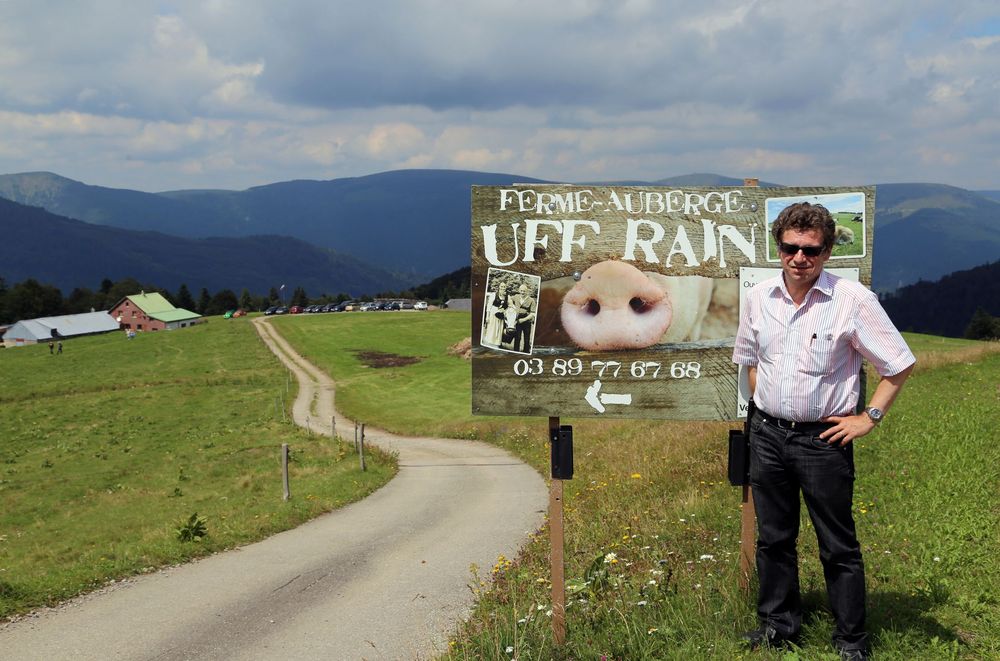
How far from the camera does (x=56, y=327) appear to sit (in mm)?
151500

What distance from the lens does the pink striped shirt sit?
16.7 feet

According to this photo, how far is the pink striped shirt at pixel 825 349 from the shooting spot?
16.7ft

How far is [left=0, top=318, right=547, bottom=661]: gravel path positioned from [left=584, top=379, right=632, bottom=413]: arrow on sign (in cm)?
287

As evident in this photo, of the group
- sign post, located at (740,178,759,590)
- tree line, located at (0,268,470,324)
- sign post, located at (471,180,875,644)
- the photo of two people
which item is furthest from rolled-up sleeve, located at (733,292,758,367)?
tree line, located at (0,268,470,324)

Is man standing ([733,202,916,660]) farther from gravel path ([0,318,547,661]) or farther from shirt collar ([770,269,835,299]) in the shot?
gravel path ([0,318,547,661])

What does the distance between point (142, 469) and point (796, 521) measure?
30047 millimetres

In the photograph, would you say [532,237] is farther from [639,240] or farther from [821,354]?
[821,354]

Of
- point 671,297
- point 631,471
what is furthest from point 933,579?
point 631,471

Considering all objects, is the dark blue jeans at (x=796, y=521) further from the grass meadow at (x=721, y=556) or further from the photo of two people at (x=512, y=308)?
the photo of two people at (x=512, y=308)

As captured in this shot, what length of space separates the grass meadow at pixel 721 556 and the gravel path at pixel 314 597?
841 mm

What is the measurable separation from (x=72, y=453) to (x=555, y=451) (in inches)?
1388

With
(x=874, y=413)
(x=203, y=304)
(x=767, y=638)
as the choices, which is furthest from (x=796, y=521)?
(x=203, y=304)

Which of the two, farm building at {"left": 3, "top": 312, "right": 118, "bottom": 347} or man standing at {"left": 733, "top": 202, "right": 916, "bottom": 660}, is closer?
man standing at {"left": 733, "top": 202, "right": 916, "bottom": 660}

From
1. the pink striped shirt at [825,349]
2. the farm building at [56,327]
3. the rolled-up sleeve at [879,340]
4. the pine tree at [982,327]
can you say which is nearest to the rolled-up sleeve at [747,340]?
the pink striped shirt at [825,349]
